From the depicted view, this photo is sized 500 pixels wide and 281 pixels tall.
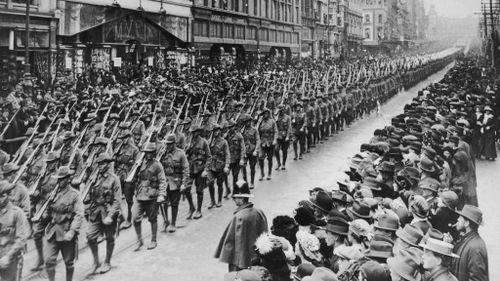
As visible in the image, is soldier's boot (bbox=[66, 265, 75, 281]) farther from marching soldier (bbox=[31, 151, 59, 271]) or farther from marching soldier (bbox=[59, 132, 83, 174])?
marching soldier (bbox=[59, 132, 83, 174])

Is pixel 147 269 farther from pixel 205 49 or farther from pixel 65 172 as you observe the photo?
pixel 205 49

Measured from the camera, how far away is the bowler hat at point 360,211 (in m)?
6.47

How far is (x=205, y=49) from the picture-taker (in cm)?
3284

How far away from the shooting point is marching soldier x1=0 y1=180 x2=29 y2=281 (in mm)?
6559

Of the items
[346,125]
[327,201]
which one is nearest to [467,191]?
[327,201]

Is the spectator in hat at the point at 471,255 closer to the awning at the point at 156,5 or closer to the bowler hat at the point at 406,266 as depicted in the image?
the bowler hat at the point at 406,266

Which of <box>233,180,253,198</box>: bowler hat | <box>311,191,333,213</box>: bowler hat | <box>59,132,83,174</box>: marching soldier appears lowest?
<box>311,191,333,213</box>: bowler hat

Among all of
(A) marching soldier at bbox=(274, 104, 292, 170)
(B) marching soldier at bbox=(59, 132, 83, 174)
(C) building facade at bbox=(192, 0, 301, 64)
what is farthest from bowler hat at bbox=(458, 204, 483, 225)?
(C) building facade at bbox=(192, 0, 301, 64)

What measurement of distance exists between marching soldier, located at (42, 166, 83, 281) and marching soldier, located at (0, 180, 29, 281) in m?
0.56

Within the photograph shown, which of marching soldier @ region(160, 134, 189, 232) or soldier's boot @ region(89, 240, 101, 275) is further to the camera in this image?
marching soldier @ region(160, 134, 189, 232)

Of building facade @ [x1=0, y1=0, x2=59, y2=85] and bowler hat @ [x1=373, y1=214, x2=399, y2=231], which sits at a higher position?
building facade @ [x1=0, y1=0, x2=59, y2=85]

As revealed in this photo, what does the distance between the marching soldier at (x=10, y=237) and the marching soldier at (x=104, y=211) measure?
55.9 inches

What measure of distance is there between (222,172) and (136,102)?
538 cm

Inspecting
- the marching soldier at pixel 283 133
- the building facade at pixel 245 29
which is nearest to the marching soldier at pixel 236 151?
the marching soldier at pixel 283 133
